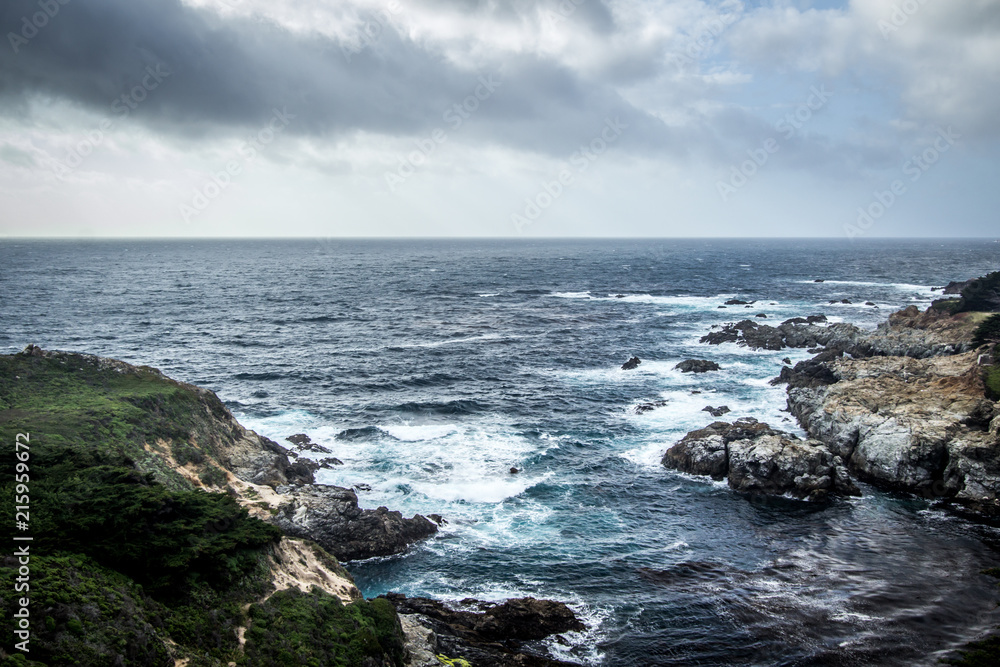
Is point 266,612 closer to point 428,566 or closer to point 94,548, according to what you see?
point 94,548

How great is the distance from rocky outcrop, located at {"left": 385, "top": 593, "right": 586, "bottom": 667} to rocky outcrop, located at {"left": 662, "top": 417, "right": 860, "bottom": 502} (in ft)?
59.9

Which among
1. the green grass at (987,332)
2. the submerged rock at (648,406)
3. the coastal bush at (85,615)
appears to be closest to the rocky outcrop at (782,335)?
the green grass at (987,332)

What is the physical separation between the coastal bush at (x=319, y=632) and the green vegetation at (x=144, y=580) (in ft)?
0.13

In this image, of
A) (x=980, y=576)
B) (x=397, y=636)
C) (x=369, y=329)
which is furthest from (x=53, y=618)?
(x=369, y=329)

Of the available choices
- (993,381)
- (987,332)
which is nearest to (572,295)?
(987,332)

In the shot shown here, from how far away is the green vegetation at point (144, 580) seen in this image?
1442 centimetres

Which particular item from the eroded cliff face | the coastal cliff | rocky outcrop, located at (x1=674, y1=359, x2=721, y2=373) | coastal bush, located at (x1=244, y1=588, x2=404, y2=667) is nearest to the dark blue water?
rocky outcrop, located at (x1=674, y1=359, x2=721, y2=373)

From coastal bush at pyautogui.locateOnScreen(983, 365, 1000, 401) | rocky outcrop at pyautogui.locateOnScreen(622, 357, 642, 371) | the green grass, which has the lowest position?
rocky outcrop at pyautogui.locateOnScreen(622, 357, 642, 371)

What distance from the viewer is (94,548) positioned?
1725 centimetres

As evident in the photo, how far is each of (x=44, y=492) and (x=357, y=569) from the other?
1456 centimetres

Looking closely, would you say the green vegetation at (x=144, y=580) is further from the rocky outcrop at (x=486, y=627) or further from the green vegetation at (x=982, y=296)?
the green vegetation at (x=982, y=296)

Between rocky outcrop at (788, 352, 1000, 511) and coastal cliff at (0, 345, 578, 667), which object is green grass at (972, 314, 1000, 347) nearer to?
rocky outcrop at (788, 352, 1000, 511)

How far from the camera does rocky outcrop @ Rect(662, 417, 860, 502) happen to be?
36.5 m

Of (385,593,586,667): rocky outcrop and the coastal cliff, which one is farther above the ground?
the coastal cliff
